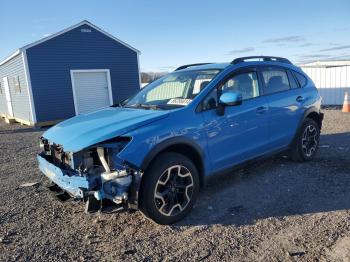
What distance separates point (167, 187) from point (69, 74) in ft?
42.6

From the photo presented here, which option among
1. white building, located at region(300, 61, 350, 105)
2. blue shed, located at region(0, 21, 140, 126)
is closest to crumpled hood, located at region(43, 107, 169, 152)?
blue shed, located at region(0, 21, 140, 126)

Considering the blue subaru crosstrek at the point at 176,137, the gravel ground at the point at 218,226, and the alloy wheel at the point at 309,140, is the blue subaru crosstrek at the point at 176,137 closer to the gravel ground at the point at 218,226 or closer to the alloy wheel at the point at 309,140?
the alloy wheel at the point at 309,140

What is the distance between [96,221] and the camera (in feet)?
13.4

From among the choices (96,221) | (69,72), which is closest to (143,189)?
(96,221)

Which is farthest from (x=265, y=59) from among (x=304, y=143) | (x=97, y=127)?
(x=97, y=127)

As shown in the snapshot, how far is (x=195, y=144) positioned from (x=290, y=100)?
7.56 feet

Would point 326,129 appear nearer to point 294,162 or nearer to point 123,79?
point 294,162

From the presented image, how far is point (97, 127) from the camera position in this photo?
3.76m

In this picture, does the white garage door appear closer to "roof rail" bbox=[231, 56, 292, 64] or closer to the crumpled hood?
"roof rail" bbox=[231, 56, 292, 64]

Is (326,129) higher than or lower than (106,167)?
lower

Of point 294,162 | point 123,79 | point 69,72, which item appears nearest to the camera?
point 294,162

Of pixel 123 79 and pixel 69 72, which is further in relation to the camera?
pixel 123 79

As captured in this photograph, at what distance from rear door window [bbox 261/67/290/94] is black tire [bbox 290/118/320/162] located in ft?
2.73

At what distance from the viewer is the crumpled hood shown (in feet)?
11.5
